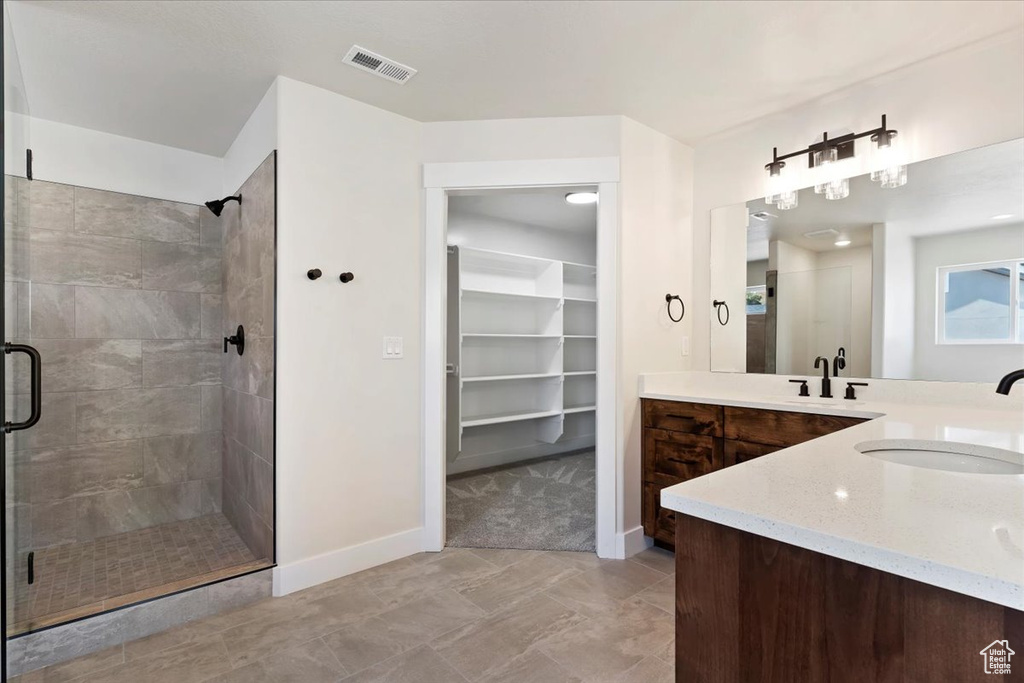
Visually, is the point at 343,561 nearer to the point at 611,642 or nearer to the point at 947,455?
the point at 611,642

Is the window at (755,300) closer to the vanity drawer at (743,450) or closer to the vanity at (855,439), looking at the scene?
the vanity at (855,439)

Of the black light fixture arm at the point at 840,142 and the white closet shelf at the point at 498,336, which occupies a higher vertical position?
the black light fixture arm at the point at 840,142

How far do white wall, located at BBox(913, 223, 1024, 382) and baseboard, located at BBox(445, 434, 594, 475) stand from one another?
129 inches

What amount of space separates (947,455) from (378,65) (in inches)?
100

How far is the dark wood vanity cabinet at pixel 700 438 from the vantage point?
2.27 m

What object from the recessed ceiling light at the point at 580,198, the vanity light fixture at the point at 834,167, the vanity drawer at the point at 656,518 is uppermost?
the recessed ceiling light at the point at 580,198

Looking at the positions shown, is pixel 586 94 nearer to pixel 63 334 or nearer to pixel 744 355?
pixel 744 355

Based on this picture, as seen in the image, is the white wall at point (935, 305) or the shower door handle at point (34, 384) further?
the white wall at point (935, 305)

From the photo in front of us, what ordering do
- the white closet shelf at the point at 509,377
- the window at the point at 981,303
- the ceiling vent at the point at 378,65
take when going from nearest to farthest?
the window at the point at 981,303, the ceiling vent at the point at 378,65, the white closet shelf at the point at 509,377

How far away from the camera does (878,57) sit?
2.21m

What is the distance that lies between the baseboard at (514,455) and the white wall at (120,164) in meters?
2.82

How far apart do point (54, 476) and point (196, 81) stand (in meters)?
2.31

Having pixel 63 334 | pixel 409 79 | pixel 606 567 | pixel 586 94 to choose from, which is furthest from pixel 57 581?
pixel 586 94

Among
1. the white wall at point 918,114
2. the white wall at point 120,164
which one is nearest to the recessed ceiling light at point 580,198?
the white wall at point 918,114
